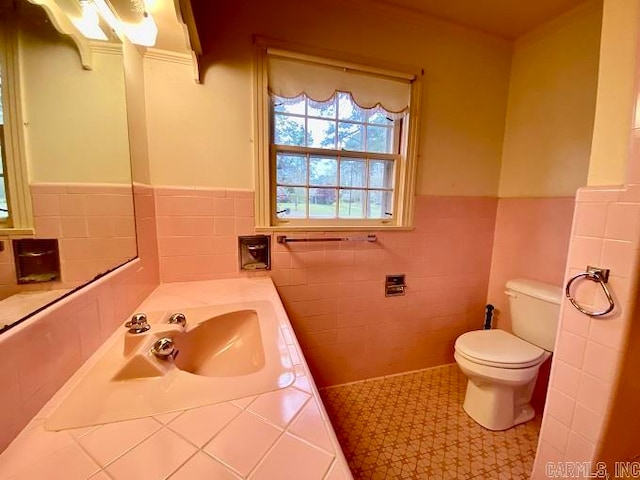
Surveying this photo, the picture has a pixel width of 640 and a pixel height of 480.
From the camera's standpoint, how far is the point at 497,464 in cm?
129

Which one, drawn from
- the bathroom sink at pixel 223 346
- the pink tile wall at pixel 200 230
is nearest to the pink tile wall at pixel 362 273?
the pink tile wall at pixel 200 230

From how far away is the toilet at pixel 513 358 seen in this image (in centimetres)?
139

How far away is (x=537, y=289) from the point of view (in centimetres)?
157

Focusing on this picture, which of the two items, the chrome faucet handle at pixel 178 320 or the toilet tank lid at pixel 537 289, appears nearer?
the chrome faucet handle at pixel 178 320

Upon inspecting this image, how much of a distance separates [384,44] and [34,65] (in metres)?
1.58

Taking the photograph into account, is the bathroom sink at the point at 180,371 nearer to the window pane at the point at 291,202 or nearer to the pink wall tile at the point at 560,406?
the window pane at the point at 291,202

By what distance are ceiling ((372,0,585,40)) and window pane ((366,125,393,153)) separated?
0.65 m

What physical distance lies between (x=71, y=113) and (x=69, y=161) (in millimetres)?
143

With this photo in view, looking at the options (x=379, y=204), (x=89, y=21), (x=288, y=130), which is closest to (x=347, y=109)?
(x=288, y=130)

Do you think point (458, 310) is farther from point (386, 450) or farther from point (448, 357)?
point (386, 450)

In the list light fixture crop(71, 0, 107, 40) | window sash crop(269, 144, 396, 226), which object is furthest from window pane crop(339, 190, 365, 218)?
light fixture crop(71, 0, 107, 40)

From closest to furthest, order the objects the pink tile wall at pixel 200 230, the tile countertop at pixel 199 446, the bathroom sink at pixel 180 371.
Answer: the tile countertop at pixel 199 446, the bathroom sink at pixel 180 371, the pink tile wall at pixel 200 230

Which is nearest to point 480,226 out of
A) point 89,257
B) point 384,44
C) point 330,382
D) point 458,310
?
point 458,310

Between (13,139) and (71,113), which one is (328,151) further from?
(13,139)
